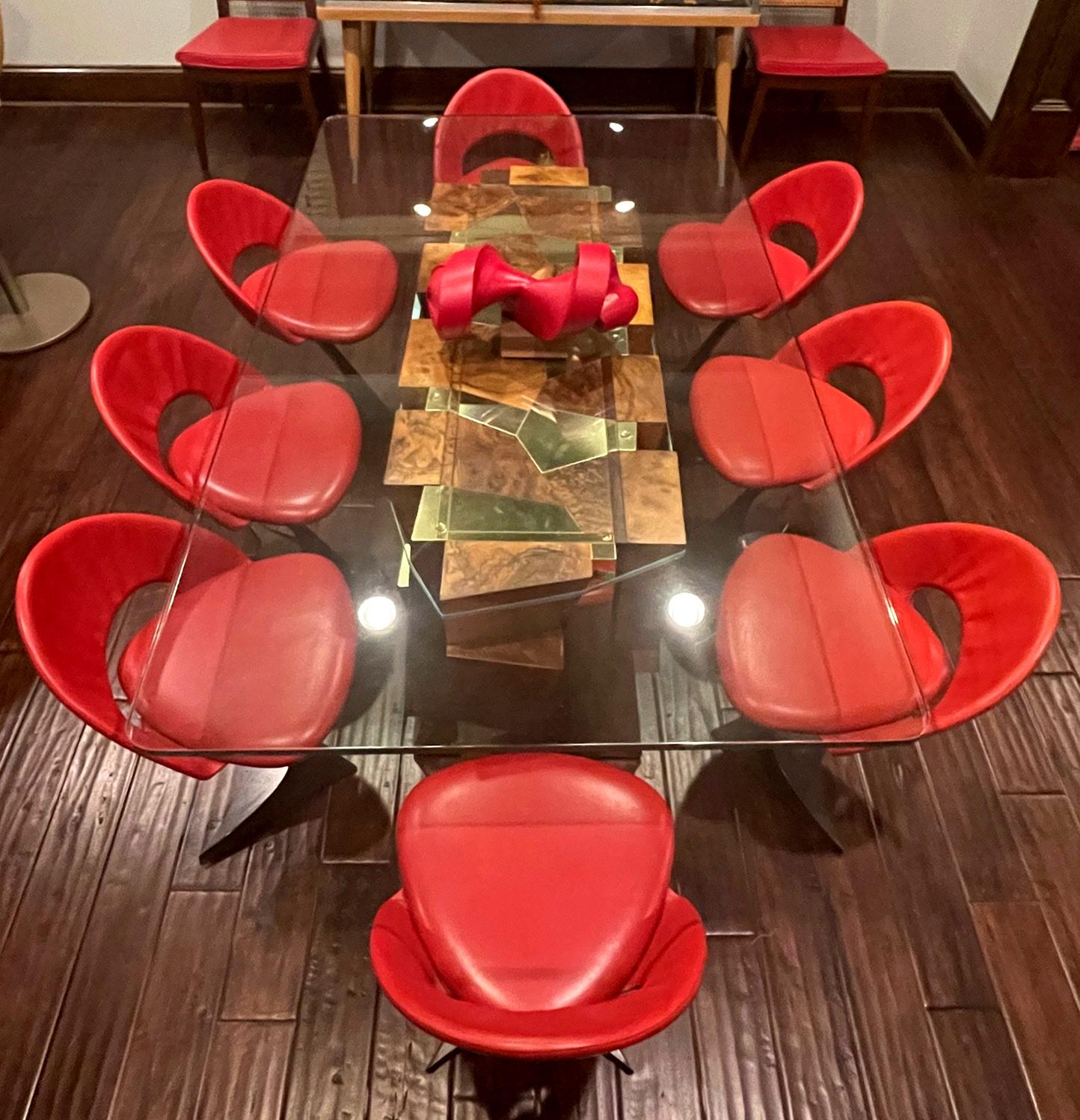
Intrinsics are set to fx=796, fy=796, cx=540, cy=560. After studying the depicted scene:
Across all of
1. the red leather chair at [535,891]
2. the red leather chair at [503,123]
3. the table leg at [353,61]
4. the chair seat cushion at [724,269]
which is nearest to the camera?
the red leather chair at [535,891]

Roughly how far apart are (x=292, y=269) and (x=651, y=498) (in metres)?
1.14

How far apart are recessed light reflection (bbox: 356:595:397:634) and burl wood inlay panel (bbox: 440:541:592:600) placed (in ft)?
0.52

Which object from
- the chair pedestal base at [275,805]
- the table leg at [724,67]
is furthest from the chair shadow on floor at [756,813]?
the table leg at [724,67]

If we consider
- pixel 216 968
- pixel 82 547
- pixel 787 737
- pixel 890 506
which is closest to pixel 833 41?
pixel 890 506

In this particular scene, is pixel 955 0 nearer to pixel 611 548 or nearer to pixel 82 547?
pixel 611 548

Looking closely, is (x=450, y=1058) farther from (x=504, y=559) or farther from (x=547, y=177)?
(x=547, y=177)

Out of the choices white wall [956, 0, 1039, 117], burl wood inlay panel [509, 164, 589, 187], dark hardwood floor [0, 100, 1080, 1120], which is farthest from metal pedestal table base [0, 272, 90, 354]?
white wall [956, 0, 1039, 117]

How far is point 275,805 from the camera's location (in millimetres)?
1693

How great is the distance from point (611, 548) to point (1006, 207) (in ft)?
9.95

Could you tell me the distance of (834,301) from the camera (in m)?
2.90

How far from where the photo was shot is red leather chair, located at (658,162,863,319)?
1.99 m

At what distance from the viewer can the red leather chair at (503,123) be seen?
236cm

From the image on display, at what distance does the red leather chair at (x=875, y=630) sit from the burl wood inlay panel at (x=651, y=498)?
17cm

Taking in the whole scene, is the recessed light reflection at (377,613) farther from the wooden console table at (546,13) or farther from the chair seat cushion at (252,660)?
the wooden console table at (546,13)
